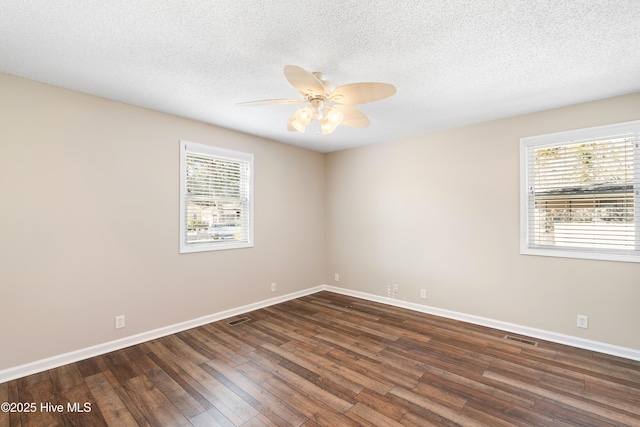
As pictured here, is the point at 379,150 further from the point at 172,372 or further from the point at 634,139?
the point at 172,372

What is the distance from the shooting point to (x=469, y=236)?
3.73 meters

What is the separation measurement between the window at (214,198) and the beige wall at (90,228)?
11 cm

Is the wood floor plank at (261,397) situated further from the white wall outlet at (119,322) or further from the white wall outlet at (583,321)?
the white wall outlet at (583,321)

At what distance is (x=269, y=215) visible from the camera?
4500mm

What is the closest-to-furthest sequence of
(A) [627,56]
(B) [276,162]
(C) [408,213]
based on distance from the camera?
(A) [627,56]
(C) [408,213]
(B) [276,162]

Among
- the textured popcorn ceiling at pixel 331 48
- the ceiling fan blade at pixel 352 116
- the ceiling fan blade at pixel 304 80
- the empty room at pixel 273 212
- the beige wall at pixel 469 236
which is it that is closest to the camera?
the textured popcorn ceiling at pixel 331 48

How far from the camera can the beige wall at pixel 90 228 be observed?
2.46 meters

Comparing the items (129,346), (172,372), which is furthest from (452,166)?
(129,346)

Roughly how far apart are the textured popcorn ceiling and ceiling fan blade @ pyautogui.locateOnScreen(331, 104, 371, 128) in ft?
0.92

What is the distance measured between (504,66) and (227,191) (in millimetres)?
3338

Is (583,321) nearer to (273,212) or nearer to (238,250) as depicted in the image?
(273,212)

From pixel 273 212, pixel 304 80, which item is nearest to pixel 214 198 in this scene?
pixel 273 212

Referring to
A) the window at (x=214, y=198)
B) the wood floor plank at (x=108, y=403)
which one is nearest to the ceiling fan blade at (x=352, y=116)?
the window at (x=214, y=198)

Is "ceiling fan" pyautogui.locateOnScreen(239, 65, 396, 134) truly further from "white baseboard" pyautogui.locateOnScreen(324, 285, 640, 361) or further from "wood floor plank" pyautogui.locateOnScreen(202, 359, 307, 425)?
"white baseboard" pyautogui.locateOnScreen(324, 285, 640, 361)
